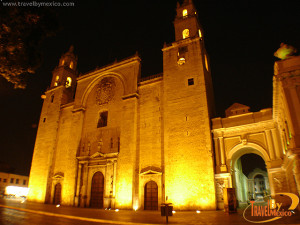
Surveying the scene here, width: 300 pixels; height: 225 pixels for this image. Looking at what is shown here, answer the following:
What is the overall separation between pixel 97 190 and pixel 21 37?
52.7 ft

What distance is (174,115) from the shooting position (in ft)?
62.0

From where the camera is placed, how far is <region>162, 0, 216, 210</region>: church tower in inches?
634

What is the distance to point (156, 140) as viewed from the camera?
19219 mm

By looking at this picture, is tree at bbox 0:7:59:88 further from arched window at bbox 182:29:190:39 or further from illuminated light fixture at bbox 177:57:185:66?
arched window at bbox 182:29:190:39

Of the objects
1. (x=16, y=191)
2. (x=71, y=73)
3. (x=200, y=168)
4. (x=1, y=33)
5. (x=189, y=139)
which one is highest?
(x=71, y=73)

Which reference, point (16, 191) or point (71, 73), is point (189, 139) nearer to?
point (71, 73)

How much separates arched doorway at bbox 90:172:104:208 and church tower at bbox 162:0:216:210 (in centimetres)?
707

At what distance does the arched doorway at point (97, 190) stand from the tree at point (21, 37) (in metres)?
13.7

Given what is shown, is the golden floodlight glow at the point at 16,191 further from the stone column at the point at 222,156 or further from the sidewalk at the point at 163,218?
the stone column at the point at 222,156

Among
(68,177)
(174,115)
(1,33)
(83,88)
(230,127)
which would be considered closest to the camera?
(1,33)

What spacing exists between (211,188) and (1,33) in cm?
1539

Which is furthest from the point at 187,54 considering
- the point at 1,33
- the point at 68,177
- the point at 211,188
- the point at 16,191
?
the point at 16,191

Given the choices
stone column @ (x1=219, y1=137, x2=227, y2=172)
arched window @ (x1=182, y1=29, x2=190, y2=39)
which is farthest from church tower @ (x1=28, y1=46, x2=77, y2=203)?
stone column @ (x1=219, y1=137, x2=227, y2=172)

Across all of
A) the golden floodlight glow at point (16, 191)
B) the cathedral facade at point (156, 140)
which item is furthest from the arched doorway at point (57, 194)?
the golden floodlight glow at point (16, 191)
